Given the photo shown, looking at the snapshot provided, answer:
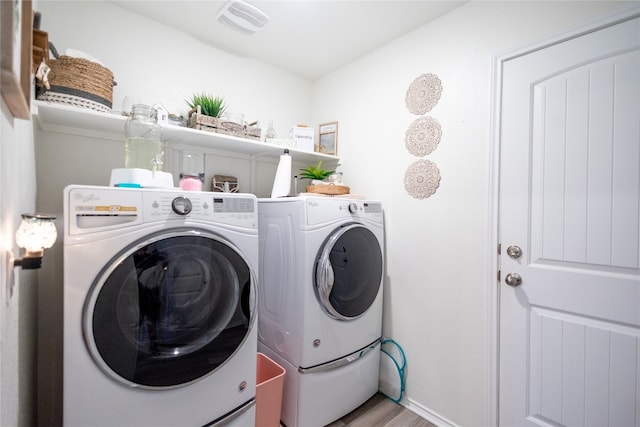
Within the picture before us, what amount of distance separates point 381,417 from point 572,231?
148cm

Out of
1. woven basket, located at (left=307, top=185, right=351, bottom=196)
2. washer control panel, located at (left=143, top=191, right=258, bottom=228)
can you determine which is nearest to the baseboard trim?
woven basket, located at (left=307, top=185, right=351, bottom=196)

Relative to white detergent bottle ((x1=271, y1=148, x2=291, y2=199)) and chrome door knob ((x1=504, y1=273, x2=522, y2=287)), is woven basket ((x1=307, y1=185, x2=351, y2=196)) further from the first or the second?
chrome door knob ((x1=504, y1=273, x2=522, y2=287))

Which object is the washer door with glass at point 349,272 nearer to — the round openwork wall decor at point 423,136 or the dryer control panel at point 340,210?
the dryer control panel at point 340,210

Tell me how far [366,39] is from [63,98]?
1808mm

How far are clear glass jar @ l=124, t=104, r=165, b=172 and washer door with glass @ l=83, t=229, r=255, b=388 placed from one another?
67cm

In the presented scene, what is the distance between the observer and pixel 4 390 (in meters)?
0.65

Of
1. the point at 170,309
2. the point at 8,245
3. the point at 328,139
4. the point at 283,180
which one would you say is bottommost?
the point at 170,309

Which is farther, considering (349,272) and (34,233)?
(349,272)

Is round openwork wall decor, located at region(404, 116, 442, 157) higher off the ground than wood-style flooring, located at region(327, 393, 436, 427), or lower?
higher

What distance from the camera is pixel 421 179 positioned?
5.94 ft

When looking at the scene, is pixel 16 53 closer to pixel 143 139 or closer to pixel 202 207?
pixel 202 207

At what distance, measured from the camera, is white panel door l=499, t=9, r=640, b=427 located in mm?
1175

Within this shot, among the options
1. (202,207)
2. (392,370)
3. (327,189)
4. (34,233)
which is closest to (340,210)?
(327,189)

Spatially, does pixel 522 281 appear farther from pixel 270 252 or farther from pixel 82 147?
pixel 82 147
